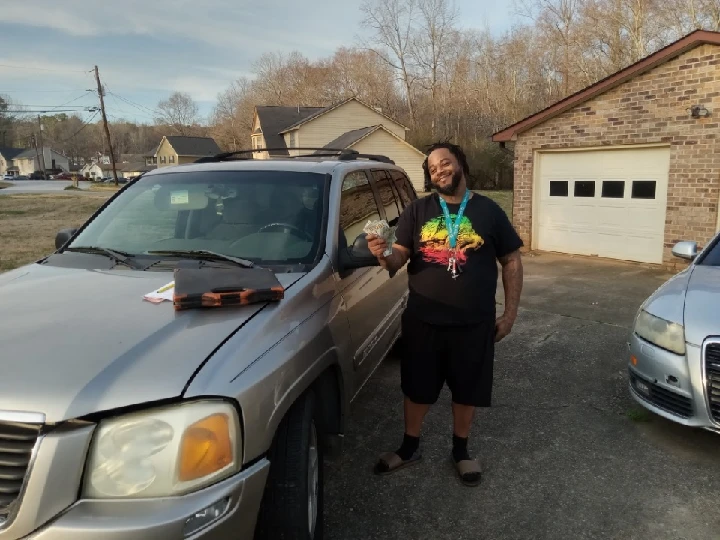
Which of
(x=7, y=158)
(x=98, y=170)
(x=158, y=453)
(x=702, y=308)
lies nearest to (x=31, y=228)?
(x=158, y=453)

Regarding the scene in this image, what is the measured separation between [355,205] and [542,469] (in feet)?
6.66

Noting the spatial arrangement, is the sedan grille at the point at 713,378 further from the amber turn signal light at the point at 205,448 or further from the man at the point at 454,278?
the amber turn signal light at the point at 205,448

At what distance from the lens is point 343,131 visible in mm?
40500

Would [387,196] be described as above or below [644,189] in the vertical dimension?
above

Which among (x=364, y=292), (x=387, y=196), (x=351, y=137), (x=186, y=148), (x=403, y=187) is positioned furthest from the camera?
(x=186, y=148)

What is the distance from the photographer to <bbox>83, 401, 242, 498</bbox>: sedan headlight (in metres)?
1.65

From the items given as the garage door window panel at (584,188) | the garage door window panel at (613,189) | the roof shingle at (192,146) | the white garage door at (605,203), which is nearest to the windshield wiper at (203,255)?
the white garage door at (605,203)

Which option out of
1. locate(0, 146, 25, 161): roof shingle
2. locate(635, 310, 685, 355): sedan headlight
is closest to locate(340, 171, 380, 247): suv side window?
locate(635, 310, 685, 355): sedan headlight

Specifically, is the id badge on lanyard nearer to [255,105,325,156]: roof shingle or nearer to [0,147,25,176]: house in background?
[255,105,325,156]: roof shingle

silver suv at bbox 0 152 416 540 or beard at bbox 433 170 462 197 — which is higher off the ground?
beard at bbox 433 170 462 197

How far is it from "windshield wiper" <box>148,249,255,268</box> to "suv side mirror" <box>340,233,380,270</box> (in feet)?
1.68

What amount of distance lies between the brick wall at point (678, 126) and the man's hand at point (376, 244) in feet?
27.2

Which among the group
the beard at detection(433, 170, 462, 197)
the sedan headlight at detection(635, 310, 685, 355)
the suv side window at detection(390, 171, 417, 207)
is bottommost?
the sedan headlight at detection(635, 310, 685, 355)

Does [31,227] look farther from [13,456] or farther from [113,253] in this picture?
[13,456]
